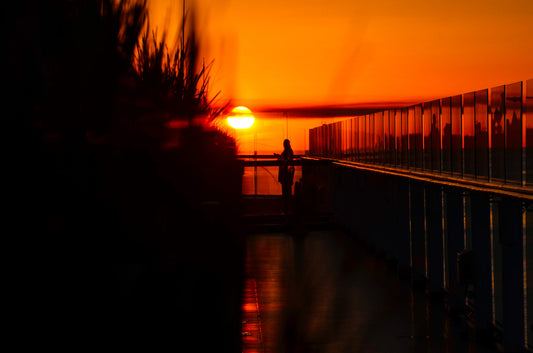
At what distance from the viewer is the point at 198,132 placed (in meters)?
3.39

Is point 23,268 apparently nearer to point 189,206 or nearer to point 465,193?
point 189,206

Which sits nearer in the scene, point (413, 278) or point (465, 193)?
point (465, 193)

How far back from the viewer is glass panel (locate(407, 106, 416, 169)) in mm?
9055

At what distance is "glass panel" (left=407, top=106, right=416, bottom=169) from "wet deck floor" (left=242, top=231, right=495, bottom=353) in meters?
1.36

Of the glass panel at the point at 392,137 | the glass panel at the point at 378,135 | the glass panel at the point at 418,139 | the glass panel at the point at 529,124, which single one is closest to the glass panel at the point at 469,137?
the glass panel at the point at 529,124

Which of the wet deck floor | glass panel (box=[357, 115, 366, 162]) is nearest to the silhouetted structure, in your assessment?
the wet deck floor

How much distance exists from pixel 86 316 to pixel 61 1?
0.89 meters

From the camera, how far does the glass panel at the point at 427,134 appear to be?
326 inches

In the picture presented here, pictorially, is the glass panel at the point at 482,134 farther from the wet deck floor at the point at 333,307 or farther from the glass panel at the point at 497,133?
the wet deck floor at the point at 333,307

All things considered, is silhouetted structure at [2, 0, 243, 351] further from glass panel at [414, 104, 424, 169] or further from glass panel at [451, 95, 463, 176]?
glass panel at [414, 104, 424, 169]

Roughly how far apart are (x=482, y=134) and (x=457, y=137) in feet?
2.78

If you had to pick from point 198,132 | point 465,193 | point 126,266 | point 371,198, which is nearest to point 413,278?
point 465,193

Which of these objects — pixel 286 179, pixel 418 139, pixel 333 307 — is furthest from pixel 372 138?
pixel 333 307

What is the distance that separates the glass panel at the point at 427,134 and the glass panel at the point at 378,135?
2660mm
